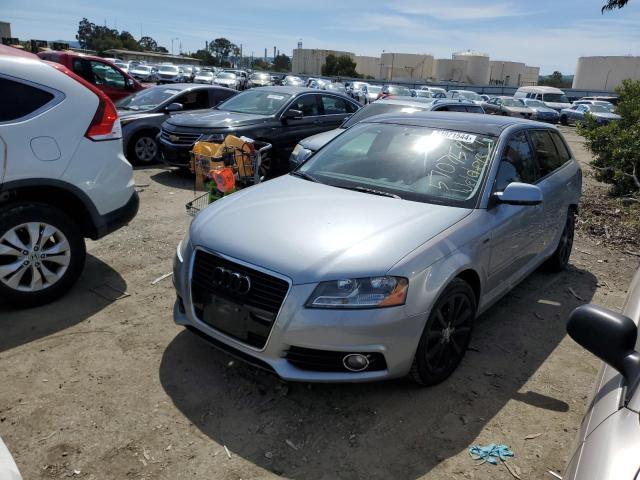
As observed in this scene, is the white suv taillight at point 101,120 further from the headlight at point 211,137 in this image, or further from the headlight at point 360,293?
the headlight at point 211,137

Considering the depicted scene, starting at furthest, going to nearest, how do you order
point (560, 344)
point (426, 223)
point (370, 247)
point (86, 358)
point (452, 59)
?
point (452, 59) → point (560, 344) → point (86, 358) → point (426, 223) → point (370, 247)

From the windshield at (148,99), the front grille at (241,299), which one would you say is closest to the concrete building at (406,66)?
the windshield at (148,99)

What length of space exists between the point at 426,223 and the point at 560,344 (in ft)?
5.65

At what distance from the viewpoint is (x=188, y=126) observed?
8.52 meters

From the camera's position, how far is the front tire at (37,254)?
3836mm

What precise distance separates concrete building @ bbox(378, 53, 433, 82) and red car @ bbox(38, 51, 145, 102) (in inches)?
3943

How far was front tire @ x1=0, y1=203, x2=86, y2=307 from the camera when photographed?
3.84 metres

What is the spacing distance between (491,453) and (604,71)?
9938cm

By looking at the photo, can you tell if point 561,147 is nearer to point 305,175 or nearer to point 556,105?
point 305,175

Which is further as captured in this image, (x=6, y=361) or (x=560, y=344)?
(x=560, y=344)

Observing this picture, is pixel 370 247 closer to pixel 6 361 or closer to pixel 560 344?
pixel 560 344

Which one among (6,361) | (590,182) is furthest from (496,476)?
(590,182)

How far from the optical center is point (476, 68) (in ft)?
338

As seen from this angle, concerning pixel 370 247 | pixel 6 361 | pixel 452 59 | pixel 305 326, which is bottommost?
pixel 6 361
